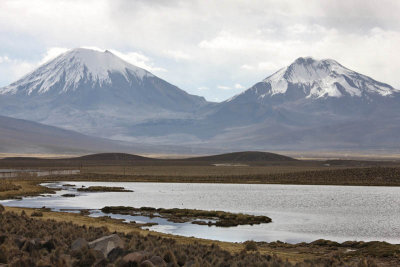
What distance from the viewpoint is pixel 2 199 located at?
2499 inches

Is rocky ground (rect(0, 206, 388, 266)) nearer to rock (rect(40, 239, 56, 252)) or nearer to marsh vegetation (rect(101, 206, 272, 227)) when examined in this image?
rock (rect(40, 239, 56, 252))

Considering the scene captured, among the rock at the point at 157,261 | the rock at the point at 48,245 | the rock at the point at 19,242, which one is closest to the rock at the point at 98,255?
the rock at the point at 157,261

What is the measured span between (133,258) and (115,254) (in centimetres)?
188

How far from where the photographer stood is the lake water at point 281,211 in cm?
3766

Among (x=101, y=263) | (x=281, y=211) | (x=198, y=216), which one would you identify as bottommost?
(x=198, y=216)

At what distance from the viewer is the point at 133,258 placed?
1744cm

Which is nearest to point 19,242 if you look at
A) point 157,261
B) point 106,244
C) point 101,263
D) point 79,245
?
point 79,245

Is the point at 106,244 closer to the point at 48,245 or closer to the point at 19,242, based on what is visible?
the point at 48,245

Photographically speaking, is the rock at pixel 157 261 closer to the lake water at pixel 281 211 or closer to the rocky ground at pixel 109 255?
the rocky ground at pixel 109 255

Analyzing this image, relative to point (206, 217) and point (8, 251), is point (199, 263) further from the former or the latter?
point (206, 217)

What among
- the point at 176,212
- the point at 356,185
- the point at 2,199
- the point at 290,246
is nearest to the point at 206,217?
the point at 176,212

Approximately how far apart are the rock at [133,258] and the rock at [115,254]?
1.26 meters

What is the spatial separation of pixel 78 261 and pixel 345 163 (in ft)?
575

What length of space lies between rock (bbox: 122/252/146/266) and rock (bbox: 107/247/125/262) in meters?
1.26
